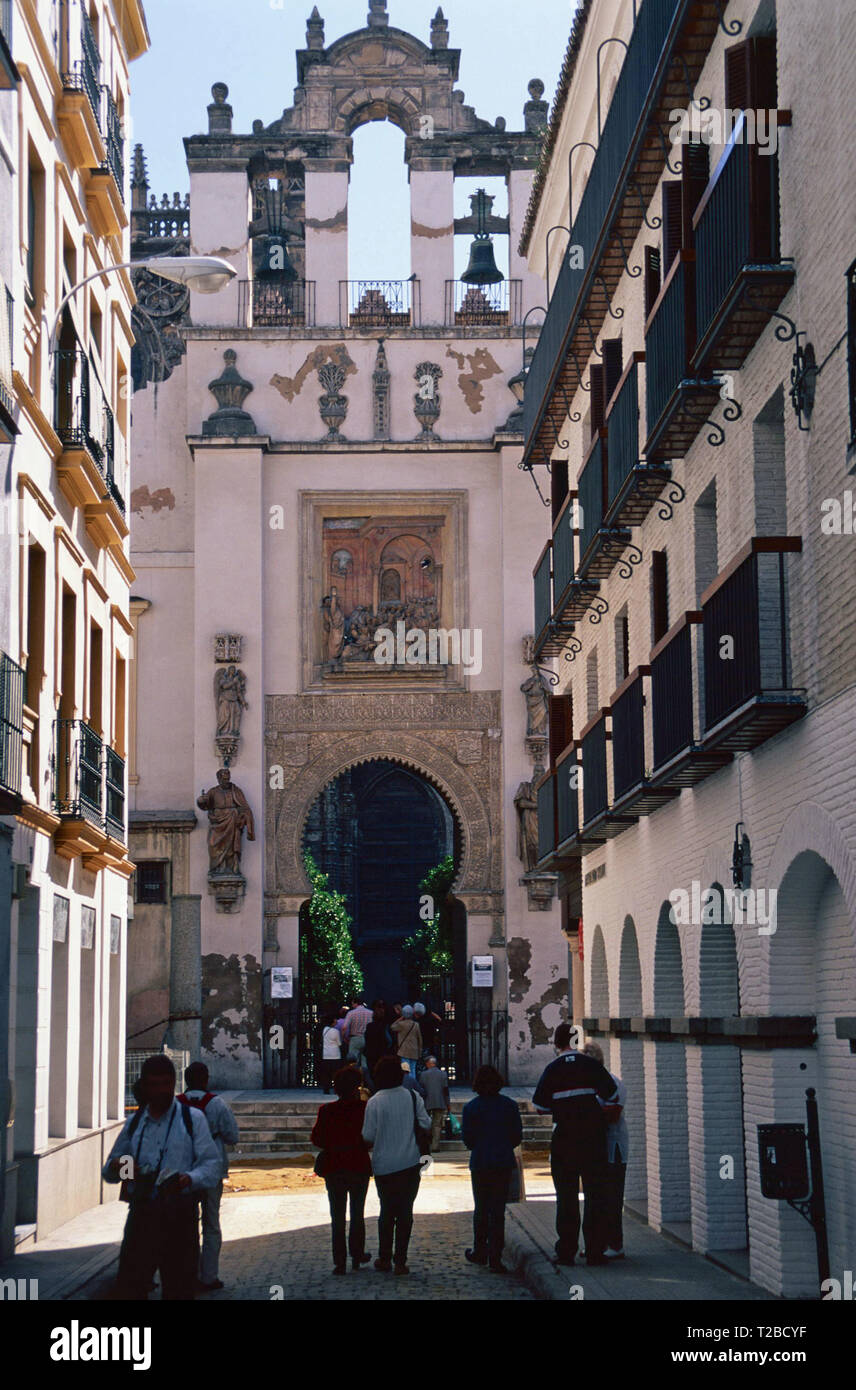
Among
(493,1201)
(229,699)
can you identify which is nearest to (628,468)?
(493,1201)

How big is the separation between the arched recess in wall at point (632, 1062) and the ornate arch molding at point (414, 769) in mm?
15632

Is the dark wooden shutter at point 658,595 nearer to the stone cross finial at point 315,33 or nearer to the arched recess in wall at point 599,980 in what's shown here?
the arched recess in wall at point 599,980

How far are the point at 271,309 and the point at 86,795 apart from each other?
785 inches

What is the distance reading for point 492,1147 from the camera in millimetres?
16250

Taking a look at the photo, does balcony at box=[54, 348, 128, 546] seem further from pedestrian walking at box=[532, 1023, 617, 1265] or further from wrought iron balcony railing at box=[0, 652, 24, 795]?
pedestrian walking at box=[532, 1023, 617, 1265]

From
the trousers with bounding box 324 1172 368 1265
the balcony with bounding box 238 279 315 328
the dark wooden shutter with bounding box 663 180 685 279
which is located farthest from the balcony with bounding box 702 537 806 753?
the balcony with bounding box 238 279 315 328

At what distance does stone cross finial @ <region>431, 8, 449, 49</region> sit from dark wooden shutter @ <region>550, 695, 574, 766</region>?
19.2 meters

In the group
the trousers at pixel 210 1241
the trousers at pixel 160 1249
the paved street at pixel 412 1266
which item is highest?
the trousers at pixel 160 1249

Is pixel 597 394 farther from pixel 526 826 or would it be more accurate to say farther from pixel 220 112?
pixel 220 112

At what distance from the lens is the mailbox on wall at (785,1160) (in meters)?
12.4

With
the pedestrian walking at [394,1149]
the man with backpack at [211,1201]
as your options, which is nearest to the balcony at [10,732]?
the man with backpack at [211,1201]

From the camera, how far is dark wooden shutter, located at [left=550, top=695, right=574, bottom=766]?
25.8 metres
